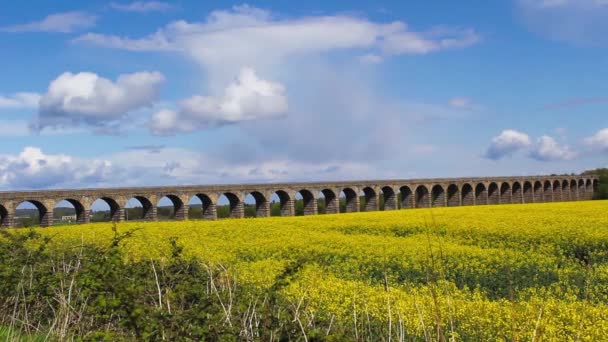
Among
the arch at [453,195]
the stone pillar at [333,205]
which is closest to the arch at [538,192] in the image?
the arch at [453,195]

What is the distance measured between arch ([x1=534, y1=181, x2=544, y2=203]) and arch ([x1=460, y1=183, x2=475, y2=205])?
1821 centimetres

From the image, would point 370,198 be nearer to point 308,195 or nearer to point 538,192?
point 308,195

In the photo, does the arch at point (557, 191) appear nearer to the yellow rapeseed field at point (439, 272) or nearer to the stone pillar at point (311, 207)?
the stone pillar at point (311, 207)

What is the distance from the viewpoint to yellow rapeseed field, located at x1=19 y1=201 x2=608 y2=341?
25.7 ft

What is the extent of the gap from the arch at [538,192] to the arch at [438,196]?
976 inches

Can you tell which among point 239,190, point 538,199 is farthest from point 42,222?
point 538,199

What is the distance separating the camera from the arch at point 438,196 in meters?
68.8

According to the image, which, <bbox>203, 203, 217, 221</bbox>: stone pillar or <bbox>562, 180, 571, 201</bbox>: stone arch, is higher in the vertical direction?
<bbox>562, 180, 571, 201</bbox>: stone arch

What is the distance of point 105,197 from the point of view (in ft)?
137

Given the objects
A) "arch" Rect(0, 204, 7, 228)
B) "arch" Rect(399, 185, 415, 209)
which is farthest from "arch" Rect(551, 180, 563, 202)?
"arch" Rect(0, 204, 7, 228)

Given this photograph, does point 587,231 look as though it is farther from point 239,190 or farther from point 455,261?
point 239,190

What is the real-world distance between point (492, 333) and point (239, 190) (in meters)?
41.6

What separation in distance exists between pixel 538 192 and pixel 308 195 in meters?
47.3

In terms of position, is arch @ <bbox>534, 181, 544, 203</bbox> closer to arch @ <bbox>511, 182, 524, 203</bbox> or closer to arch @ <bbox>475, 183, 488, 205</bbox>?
arch @ <bbox>511, 182, 524, 203</bbox>
